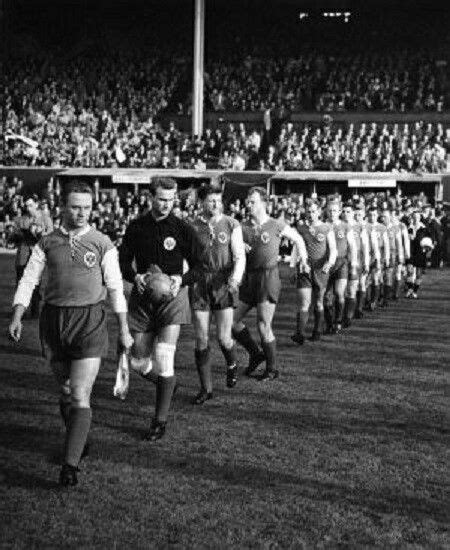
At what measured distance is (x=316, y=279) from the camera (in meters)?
13.5

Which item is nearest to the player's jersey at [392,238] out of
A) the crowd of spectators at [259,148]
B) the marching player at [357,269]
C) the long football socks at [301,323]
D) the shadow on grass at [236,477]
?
the marching player at [357,269]

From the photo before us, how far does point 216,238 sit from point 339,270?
5491 mm

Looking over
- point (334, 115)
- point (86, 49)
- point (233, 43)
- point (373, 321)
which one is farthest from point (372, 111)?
point (373, 321)

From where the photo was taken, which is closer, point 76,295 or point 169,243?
point 76,295

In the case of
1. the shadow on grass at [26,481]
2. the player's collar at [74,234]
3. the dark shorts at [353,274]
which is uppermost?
the player's collar at [74,234]

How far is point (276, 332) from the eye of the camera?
14305 millimetres

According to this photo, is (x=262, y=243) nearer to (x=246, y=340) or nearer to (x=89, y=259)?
(x=246, y=340)

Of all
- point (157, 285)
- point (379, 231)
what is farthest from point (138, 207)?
point (157, 285)

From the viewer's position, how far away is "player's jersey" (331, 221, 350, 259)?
14.6 meters

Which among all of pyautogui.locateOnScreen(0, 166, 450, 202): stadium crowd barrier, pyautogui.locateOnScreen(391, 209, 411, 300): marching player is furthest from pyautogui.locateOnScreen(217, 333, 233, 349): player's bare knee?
pyautogui.locateOnScreen(0, 166, 450, 202): stadium crowd barrier

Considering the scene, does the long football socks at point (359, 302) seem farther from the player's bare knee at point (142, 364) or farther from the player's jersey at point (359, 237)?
the player's bare knee at point (142, 364)

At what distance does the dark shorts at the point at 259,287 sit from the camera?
10.5 m

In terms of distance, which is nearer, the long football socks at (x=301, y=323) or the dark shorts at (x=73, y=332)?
the dark shorts at (x=73, y=332)

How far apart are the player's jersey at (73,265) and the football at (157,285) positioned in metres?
1.00
